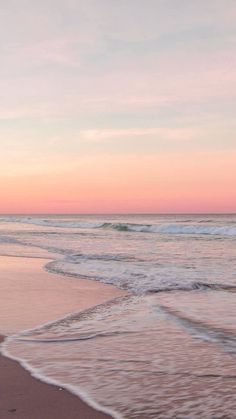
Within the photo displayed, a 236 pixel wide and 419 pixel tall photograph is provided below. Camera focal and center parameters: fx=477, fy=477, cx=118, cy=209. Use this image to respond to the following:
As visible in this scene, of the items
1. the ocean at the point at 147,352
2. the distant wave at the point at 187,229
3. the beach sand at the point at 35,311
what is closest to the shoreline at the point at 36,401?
the beach sand at the point at 35,311

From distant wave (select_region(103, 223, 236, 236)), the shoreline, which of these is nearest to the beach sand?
the shoreline

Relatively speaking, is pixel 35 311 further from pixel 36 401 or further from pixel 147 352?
pixel 36 401

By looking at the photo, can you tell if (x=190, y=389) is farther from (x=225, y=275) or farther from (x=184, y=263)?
(x=184, y=263)

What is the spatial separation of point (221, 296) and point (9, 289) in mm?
3905

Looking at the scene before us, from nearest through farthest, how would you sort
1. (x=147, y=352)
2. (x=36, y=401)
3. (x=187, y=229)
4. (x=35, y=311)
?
(x=36, y=401), (x=147, y=352), (x=35, y=311), (x=187, y=229)

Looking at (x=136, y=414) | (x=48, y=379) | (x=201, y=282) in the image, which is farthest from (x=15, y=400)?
(x=201, y=282)

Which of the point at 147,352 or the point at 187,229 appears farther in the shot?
the point at 187,229

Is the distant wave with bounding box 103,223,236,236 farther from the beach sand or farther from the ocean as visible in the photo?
the ocean

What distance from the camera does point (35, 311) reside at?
23.1 feet

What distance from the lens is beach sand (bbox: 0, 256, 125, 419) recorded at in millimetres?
3547

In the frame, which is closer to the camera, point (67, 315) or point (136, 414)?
point (136, 414)

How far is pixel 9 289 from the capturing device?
8945 mm

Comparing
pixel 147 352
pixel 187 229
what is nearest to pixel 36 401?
pixel 147 352

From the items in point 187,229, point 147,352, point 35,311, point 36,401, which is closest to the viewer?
point 36,401
